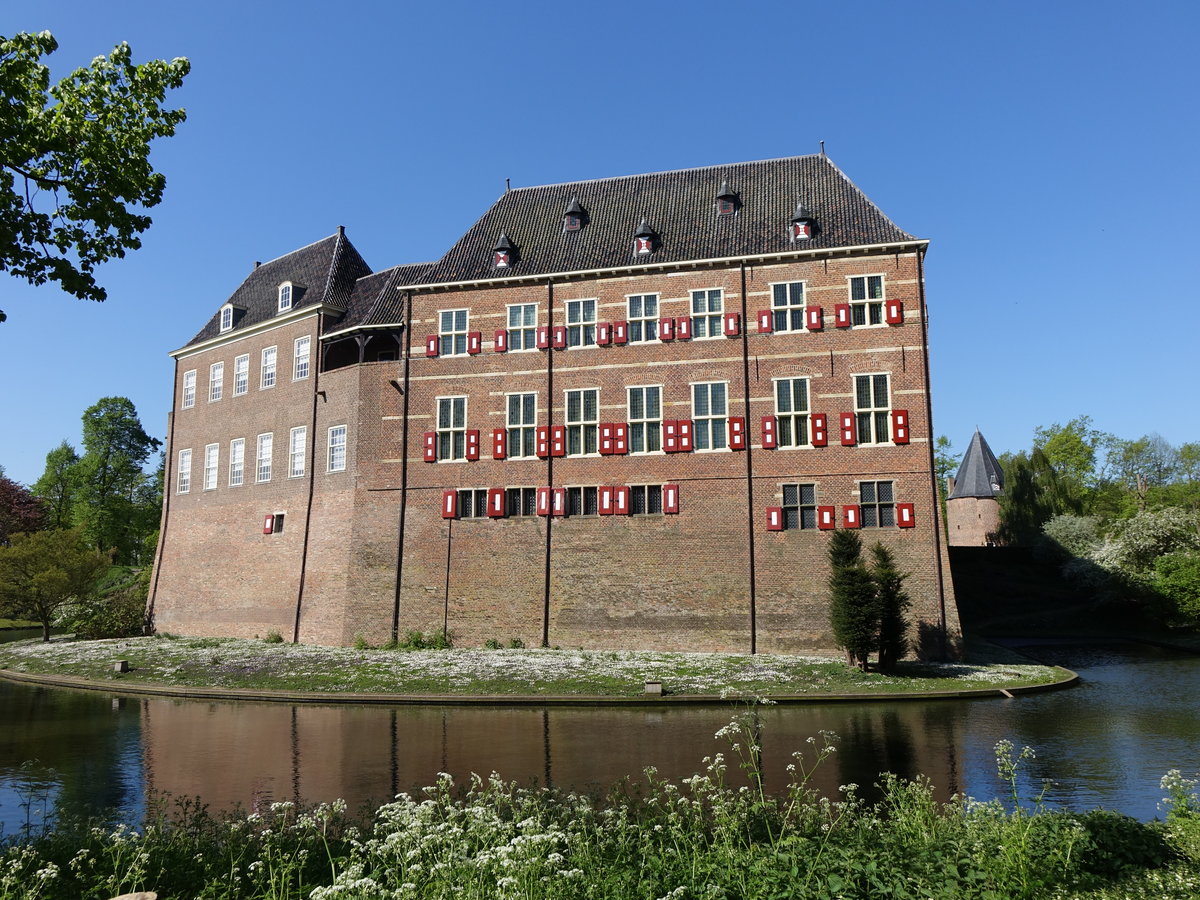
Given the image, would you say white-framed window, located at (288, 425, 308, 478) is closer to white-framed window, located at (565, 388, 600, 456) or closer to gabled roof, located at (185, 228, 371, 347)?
gabled roof, located at (185, 228, 371, 347)

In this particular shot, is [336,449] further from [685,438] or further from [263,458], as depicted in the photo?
[685,438]

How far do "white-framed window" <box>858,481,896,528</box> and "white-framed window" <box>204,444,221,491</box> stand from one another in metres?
26.6

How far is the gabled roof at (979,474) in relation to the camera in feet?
193

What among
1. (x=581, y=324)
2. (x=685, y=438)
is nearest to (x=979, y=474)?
(x=685, y=438)

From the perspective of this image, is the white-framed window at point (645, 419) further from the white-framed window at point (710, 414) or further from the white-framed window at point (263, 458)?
the white-framed window at point (263, 458)

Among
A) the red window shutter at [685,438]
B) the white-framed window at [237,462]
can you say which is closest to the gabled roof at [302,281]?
the white-framed window at [237,462]

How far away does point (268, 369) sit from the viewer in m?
34.6

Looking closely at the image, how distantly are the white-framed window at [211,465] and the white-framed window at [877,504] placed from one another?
26.6 m

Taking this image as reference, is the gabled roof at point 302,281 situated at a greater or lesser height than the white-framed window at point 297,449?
greater

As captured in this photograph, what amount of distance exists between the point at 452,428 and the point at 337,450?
4.85 metres

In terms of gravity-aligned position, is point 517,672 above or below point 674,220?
below

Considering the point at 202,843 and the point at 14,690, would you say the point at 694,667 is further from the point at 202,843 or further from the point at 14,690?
the point at 14,690

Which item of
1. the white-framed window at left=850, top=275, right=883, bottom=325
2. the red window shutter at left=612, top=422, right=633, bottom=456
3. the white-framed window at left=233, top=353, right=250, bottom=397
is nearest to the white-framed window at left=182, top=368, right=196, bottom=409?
the white-framed window at left=233, top=353, right=250, bottom=397

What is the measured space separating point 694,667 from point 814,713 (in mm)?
5606
